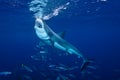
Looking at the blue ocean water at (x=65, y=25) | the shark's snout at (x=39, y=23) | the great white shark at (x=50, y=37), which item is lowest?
the blue ocean water at (x=65, y=25)

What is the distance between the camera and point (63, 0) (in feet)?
64.9

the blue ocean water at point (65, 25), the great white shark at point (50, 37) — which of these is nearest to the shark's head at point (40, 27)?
the great white shark at point (50, 37)

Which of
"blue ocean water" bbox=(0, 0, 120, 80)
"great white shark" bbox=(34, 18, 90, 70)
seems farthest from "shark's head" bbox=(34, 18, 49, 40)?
"blue ocean water" bbox=(0, 0, 120, 80)

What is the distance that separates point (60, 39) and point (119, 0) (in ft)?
57.0

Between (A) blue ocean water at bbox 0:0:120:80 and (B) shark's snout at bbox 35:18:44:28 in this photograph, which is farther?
(A) blue ocean water at bbox 0:0:120:80

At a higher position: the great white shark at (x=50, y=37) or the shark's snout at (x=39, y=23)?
the shark's snout at (x=39, y=23)

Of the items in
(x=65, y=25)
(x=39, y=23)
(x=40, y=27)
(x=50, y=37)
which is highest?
(x=39, y=23)

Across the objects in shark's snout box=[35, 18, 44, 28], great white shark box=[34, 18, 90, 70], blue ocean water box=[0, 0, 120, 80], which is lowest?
blue ocean water box=[0, 0, 120, 80]

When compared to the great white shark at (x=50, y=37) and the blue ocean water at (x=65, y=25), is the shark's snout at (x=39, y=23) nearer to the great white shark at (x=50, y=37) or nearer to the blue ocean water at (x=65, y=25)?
the great white shark at (x=50, y=37)

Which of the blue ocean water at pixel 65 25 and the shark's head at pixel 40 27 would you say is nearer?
the shark's head at pixel 40 27

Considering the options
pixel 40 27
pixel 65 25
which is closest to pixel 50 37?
pixel 40 27

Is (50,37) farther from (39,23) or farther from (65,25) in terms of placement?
(65,25)

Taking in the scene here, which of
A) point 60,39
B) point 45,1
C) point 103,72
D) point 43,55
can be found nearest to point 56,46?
point 60,39

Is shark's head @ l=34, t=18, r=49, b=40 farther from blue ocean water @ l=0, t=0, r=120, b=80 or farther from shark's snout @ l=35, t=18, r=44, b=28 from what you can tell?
blue ocean water @ l=0, t=0, r=120, b=80
